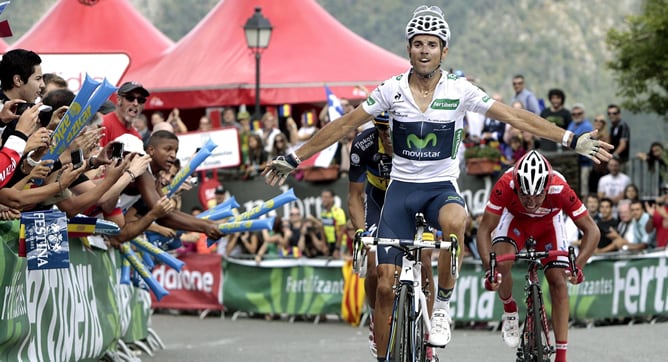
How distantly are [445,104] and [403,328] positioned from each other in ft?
5.61

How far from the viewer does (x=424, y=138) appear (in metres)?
10.2

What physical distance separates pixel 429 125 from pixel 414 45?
56cm

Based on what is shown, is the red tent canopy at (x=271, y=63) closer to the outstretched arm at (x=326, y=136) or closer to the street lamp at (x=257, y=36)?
the street lamp at (x=257, y=36)

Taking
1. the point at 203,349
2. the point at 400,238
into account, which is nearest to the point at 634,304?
the point at 203,349

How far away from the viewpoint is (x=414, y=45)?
33.2ft

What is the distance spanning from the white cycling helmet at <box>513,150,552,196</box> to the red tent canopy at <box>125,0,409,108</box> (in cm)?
1933

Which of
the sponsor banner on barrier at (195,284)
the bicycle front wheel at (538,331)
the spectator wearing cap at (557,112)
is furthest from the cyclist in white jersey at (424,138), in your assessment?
the sponsor banner on barrier at (195,284)

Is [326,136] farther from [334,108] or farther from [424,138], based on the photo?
[334,108]

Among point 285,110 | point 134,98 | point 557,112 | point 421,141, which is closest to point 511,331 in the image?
point 421,141

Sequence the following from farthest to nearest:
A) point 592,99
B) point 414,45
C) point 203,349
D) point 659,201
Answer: point 592,99, point 659,201, point 203,349, point 414,45

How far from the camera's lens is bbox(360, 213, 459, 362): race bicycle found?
365 inches

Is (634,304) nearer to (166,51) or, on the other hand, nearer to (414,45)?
(414,45)

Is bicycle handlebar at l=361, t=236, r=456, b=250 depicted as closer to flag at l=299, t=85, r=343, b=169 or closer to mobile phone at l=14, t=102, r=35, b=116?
mobile phone at l=14, t=102, r=35, b=116

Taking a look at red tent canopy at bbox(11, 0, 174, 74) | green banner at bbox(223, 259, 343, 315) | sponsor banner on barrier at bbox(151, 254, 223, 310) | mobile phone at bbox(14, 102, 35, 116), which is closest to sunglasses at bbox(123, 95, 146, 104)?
mobile phone at bbox(14, 102, 35, 116)
